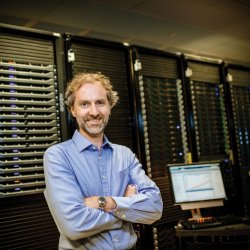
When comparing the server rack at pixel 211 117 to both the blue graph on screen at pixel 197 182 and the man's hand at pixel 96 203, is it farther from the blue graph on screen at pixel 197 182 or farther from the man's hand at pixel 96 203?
the man's hand at pixel 96 203

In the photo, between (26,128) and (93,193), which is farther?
(26,128)

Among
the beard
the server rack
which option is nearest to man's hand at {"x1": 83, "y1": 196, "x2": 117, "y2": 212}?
the beard

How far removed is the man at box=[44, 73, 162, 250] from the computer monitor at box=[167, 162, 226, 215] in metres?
0.79

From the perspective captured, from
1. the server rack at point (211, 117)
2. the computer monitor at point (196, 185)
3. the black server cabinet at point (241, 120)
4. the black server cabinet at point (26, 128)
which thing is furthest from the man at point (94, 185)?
the black server cabinet at point (241, 120)

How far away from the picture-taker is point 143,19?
479 cm

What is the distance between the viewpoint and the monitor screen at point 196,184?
2.49m

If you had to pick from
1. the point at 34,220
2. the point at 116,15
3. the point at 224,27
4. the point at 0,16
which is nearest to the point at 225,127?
the point at 34,220

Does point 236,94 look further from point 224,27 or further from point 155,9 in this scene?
point 224,27

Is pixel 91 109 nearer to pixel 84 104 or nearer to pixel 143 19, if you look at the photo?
pixel 84 104

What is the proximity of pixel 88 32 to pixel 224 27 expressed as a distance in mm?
2284

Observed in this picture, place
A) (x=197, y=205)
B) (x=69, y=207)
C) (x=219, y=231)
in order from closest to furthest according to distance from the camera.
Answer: (x=69, y=207), (x=219, y=231), (x=197, y=205)

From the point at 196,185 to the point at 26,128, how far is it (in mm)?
1403

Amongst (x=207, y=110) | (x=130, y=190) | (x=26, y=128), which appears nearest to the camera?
(x=130, y=190)

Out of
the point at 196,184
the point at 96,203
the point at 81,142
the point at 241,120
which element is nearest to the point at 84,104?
the point at 81,142
